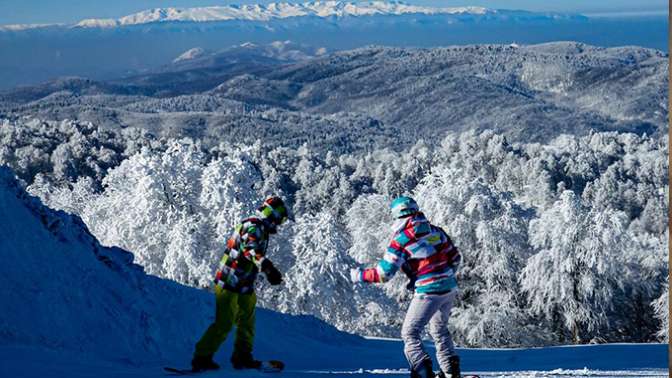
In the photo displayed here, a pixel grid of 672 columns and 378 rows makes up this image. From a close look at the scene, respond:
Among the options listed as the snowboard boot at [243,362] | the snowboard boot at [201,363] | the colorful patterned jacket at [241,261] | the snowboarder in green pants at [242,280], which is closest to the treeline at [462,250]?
the snowboard boot at [243,362]

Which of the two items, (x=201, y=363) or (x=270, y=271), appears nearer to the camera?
(x=270, y=271)

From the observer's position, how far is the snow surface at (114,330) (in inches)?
354

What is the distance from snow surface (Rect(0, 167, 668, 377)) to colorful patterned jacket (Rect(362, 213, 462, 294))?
84.6 inches

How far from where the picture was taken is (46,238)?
1162 cm

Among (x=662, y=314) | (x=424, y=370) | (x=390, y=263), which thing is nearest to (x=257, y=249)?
(x=390, y=263)

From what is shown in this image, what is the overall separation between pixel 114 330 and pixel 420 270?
5870 millimetres

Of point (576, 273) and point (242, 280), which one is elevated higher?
point (242, 280)

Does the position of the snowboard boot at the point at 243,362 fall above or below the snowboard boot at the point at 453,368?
below

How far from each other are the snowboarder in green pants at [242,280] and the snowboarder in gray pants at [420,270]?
121 centimetres

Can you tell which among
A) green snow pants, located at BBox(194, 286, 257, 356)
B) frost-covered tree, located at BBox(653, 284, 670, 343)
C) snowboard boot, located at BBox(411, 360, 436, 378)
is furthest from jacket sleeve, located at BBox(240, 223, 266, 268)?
frost-covered tree, located at BBox(653, 284, 670, 343)

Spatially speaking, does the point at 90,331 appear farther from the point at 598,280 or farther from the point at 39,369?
the point at 598,280

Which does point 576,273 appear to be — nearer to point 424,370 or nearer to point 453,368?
point 453,368

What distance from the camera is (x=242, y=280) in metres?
8.24

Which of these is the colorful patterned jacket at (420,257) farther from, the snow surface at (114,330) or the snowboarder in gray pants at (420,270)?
the snow surface at (114,330)
